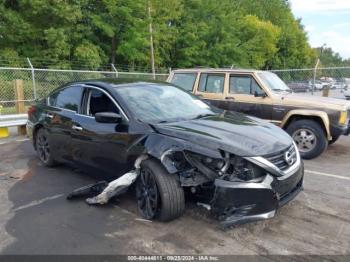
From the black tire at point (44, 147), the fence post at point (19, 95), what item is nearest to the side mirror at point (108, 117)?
the black tire at point (44, 147)

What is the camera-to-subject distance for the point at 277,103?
7.44 meters

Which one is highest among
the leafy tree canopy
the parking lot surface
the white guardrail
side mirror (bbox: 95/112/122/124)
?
the leafy tree canopy

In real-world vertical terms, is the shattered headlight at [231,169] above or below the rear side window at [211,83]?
below

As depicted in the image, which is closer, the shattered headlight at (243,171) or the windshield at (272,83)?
the shattered headlight at (243,171)

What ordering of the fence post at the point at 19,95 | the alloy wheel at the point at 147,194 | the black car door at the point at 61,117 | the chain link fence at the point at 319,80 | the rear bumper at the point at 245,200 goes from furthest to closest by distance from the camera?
the chain link fence at the point at 319,80
the fence post at the point at 19,95
the black car door at the point at 61,117
the alloy wheel at the point at 147,194
the rear bumper at the point at 245,200

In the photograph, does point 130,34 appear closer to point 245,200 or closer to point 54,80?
point 54,80

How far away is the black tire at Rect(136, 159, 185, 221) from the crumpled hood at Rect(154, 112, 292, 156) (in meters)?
0.43

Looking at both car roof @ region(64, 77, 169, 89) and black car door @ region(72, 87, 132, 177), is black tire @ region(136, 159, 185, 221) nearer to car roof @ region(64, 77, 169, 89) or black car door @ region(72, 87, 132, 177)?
black car door @ region(72, 87, 132, 177)

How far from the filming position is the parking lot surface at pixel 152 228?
3.52 metres

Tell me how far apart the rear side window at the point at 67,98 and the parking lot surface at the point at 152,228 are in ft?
4.08

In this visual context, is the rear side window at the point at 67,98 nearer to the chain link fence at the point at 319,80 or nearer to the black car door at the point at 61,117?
the black car door at the point at 61,117

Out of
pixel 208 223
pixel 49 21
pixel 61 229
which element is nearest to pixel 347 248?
pixel 208 223

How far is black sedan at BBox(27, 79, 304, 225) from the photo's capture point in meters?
3.60

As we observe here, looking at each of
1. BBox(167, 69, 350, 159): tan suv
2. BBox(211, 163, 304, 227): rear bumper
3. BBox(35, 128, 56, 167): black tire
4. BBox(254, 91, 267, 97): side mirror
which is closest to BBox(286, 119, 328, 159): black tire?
BBox(167, 69, 350, 159): tan suv
